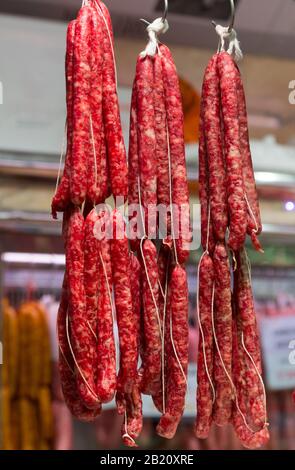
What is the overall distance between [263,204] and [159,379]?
6.12 feet

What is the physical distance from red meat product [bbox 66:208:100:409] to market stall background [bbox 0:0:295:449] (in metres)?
1.46

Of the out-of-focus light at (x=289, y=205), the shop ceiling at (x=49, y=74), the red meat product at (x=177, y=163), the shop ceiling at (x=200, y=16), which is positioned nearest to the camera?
the red meat product at (x=177, y=163)

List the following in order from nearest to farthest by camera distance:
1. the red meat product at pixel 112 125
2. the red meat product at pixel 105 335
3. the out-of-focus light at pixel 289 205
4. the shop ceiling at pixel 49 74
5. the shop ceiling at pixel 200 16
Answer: the red meat product at pixel 105 335 → the red meat product at pixel 112 125 → the shop ceiling at pixel 49 74 → the shop ceiling at pixel 200 16 → the out-of-focus light at pixel 289 205

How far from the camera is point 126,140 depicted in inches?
124

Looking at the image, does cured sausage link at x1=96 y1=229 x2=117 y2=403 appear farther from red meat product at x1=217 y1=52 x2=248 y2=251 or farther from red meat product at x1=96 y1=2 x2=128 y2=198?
red meat product at x1=217 y1=52 x2=248 y2=251

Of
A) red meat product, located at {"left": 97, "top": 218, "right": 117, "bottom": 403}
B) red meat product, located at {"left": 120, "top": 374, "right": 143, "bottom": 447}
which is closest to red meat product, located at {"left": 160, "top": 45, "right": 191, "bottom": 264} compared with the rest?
red meat product, located at {"left": 97, "top": 218, "right": 117, "bottom": 403}

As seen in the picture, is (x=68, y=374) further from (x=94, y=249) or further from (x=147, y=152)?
(x=147, y=152)

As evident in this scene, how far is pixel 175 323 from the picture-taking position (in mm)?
1877

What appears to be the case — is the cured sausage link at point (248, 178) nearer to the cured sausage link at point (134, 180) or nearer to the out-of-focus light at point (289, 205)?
the cured sausage link at point (134, 180)

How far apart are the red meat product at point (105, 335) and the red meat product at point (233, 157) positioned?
35 cm

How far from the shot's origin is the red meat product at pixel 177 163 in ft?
6.28

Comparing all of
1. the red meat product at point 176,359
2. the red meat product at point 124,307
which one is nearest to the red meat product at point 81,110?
the red meat product at point 124,307

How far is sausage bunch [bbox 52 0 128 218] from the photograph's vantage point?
1790mm
